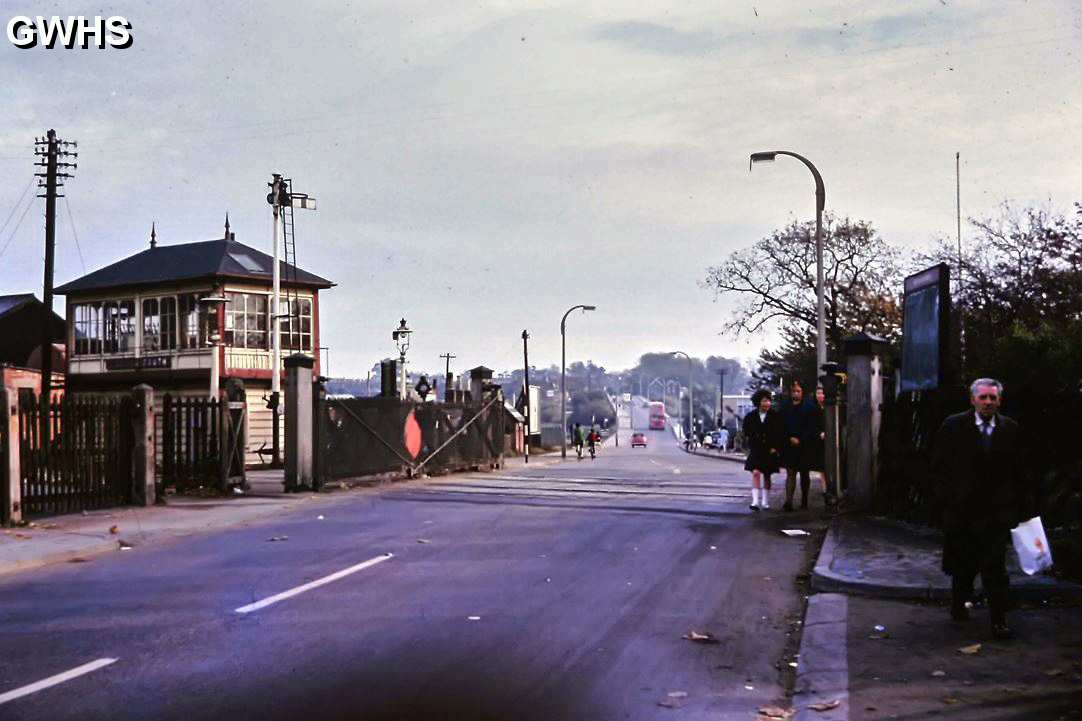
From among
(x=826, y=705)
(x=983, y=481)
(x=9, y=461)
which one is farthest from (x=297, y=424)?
(x=826, y=705)

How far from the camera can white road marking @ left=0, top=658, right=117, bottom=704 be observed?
6.18m

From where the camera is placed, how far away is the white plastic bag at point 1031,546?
7.32m

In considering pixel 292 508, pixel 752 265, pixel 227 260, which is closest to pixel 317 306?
pixel 227 260

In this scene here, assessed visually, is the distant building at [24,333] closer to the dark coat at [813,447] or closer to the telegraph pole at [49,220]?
the telegraph pole at [49,220]

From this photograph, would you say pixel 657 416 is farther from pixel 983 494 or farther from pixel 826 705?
pixel 826 705

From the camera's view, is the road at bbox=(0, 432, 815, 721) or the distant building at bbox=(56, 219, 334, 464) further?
the distant building at bbox=(56, 219, 334, 464)

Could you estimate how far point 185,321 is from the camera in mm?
48438

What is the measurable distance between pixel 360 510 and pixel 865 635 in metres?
11.1

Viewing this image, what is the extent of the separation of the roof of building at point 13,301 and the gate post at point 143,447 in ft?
168

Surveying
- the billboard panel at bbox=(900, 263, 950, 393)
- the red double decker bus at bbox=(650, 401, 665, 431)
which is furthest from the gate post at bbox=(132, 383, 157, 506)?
the red double decker bus at bbox=(650, 401, 665, 431)

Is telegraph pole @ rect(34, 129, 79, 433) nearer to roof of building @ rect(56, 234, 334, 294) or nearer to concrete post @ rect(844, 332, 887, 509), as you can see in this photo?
roof of building @ rect(56, 234, 334, 294)

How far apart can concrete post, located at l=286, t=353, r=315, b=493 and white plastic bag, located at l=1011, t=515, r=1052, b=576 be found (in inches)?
605

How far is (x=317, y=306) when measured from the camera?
50406 mm

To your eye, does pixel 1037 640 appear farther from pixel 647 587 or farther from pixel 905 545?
pixel 905 545
